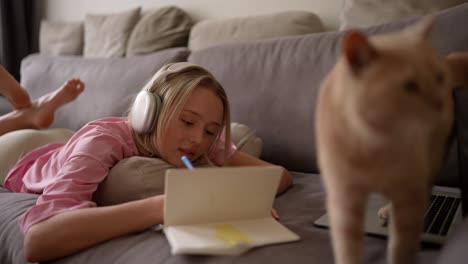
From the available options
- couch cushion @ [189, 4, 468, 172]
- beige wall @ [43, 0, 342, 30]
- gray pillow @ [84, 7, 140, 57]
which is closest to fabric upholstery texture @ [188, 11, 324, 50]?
beige wall @ [43, 0, 342, 30]

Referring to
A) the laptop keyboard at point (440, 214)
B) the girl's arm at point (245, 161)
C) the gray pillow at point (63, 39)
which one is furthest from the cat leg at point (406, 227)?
the gray pillow at point (63, 39)

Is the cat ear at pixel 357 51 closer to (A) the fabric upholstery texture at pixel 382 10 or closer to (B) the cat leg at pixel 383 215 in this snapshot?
(B) the cat leg at pixel 383 215

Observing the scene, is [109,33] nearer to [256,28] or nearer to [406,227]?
[256,28]

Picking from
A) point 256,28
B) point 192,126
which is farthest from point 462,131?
point 256,28

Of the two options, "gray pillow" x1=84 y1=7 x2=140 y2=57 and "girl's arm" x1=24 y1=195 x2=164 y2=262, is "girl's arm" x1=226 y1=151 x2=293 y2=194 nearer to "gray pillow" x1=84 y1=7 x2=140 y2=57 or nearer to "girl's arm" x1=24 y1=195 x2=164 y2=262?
"girl's arm" x1=24 y1=195 x2=164 y2=262

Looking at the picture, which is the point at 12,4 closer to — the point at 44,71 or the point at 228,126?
the point at 44,71

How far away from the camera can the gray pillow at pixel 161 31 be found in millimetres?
1914

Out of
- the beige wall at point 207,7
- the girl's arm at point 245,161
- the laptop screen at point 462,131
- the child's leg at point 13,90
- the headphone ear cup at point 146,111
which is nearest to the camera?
the laptop screen at point 462,131

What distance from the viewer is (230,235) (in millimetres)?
607

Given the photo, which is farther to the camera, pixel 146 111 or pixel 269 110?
pixel 269 110

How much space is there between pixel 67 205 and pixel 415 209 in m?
0.67

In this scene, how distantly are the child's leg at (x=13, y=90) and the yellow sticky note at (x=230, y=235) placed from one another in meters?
1.12

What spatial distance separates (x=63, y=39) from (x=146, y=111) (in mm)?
1767

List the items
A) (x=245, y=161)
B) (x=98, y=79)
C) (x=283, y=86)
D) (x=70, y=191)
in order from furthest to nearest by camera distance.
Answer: (x=98, y=79) → (x=283, y=86) → (x=245, y=161) → (x=70, y=191)
